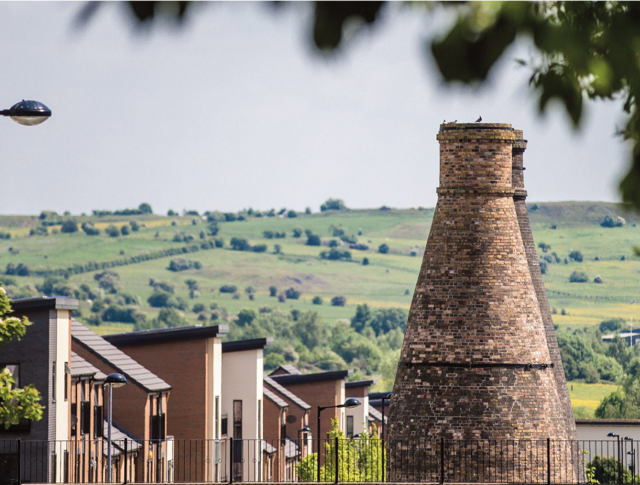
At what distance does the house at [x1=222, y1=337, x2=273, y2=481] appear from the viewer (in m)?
47.0

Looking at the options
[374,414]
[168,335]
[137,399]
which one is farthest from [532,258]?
[374,414]

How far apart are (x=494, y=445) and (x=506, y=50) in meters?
21.9

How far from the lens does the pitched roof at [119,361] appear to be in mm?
38875

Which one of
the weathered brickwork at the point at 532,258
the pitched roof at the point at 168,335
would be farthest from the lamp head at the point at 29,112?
the pitched roof at the point at 168,335

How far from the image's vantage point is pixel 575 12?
335 centimetres

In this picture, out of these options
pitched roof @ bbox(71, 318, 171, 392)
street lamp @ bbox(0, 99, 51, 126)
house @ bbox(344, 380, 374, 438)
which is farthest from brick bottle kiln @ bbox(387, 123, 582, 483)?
house @ bbox(344, 380, 374, 438)

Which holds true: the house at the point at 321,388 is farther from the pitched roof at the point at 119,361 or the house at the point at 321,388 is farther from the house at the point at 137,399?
the house at the point at 137,399

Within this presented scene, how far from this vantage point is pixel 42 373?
1214 inches

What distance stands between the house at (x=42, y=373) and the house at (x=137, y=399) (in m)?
6.89

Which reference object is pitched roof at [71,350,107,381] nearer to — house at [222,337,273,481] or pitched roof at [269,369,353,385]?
house at [222,337,273,481]

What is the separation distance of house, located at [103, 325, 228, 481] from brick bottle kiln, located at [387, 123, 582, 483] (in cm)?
1870

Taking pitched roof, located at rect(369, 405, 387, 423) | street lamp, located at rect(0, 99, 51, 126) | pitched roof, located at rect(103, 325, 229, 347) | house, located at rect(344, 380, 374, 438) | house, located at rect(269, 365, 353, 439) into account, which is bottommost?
pitched roof, located at rect(369, 405, 387, 423)

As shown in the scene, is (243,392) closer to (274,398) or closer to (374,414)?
(274,398)

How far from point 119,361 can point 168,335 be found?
3.59 meters
